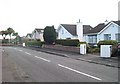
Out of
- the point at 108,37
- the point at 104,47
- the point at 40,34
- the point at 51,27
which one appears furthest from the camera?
the point at 40,34

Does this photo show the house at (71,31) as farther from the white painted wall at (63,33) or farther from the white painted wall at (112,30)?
the white painted wall at (112,30)

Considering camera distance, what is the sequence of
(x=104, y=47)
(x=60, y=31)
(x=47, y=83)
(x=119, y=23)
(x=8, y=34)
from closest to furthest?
(x=47, y=83) → (x=104, y=47) → (x=119, y=23) → (x=60, y=31) → (x=8, y=34)

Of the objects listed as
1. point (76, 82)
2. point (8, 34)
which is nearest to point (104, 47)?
point (76, 82)

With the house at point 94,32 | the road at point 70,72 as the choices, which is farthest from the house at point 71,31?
the road at point 70,72

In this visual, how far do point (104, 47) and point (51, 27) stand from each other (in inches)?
1115

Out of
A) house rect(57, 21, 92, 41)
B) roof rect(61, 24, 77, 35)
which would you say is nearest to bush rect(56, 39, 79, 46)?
house rect(57, 21, 92, 41)

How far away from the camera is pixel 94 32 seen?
53.2m

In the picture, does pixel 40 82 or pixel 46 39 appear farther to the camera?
pixel 46 39

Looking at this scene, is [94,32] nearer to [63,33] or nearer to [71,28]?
[71,28]

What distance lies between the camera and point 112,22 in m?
45.7

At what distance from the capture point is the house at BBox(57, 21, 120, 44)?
4575 cm

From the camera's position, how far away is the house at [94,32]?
150 ft

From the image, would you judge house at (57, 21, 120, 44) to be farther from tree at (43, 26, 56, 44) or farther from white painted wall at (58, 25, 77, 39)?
tree at (43, 26, 56, 44)

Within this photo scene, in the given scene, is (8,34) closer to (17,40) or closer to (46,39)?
(17,40)
